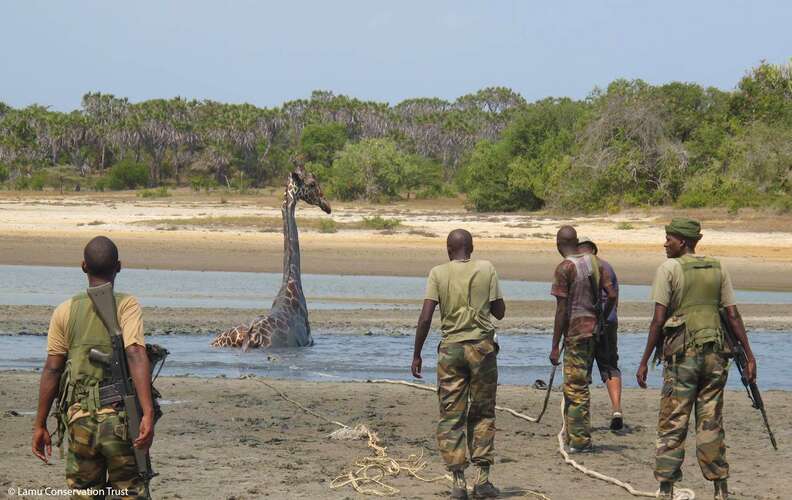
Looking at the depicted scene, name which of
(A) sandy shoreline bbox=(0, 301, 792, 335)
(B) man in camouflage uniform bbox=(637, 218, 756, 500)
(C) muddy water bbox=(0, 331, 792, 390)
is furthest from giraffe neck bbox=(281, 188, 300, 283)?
(B) man in camouflage uniform bbox=(637, 218, 756, 500)

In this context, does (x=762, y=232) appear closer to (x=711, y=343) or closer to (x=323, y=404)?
(x=323, y=404)

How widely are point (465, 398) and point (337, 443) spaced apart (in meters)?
2.11

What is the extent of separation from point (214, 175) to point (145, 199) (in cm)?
2712

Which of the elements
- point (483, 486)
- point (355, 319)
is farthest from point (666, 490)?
point (355, 319)

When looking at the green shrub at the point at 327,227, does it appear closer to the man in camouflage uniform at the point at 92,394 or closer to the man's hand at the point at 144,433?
the man in camouflage uniform at the point at 92,394

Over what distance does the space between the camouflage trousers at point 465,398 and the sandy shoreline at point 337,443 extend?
0.43 meters

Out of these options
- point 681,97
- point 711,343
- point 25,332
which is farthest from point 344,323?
point 681,97

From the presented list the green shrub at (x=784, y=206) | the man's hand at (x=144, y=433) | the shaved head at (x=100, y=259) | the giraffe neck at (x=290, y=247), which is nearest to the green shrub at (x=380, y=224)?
the green shrub at (x=784, y=206)

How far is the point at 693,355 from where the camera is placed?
709cm

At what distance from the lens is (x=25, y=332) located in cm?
1678

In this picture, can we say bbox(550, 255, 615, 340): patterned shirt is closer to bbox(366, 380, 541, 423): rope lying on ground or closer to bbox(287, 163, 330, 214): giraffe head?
bbox(366, 380, 541, 423): rope lying on ground

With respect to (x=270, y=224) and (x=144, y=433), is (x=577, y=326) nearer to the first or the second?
(x=144, y=433)

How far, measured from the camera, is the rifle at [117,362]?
534 cm

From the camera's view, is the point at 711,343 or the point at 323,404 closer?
the point at 711,343
